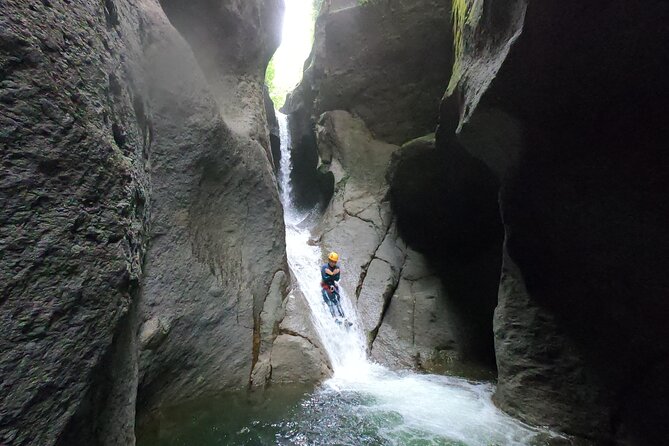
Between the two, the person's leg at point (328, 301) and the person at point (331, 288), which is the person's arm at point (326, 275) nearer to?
the person at point (331, 288)

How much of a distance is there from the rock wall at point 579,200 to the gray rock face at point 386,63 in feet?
21.0

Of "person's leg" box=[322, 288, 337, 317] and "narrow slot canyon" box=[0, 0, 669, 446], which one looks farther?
"person's leg" box=[322, 288, 337, 317]

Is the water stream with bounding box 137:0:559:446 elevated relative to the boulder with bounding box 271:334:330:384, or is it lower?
lower

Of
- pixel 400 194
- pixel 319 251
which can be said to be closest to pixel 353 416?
pixel 319 251

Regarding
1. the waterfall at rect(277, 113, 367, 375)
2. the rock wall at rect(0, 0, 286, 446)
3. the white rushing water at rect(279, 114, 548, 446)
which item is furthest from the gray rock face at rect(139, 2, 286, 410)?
the white rushing water at rect(279, 114, 548, 446)

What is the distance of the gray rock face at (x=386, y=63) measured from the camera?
11852 millimetres

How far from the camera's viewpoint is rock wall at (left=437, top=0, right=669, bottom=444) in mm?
3893

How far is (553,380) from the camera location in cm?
525

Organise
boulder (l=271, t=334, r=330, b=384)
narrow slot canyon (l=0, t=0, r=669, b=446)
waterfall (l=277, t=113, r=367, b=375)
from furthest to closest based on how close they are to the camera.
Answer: waterfall (l=277, t=113, r=367, b=375)
boulder (l=271, t=334, r=330, b=384)
narrow slot canyon (l=0, t=0, r=669, b=446)

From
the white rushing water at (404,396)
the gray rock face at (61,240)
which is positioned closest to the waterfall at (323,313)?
the white rushing water at (404,396)

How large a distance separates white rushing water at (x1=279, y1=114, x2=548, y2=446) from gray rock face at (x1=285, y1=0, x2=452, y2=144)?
21.2 feet

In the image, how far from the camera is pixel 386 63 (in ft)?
41.8

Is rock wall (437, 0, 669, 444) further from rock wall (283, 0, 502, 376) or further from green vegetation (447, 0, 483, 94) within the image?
rock wall (283, 0, 502, 376)

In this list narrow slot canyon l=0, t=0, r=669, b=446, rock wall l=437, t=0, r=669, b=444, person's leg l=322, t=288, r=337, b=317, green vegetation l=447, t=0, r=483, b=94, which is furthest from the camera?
person's leg l=322, t=288, r=337, b=317
